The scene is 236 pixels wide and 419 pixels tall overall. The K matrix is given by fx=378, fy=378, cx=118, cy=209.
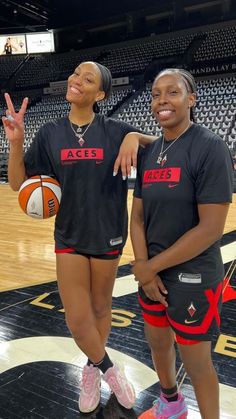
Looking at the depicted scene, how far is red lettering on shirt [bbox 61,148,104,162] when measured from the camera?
1.56 metres

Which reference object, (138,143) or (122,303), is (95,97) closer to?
(138,143)

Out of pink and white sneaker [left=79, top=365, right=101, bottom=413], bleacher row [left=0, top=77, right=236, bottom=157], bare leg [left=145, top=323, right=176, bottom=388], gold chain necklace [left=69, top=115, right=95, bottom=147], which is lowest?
pink and white sneaker [left=79, top=365, right=101, bottom=413]

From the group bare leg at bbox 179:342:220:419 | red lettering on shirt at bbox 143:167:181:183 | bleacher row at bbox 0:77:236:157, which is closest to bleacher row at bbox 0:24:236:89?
bleacher row at bbox 0:77:236:157

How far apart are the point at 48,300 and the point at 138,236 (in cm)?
184

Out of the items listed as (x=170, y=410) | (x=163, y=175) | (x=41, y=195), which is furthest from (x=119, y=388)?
(x=163, y=175)

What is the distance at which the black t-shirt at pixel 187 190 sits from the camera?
118cm

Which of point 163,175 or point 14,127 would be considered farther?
point 14,127

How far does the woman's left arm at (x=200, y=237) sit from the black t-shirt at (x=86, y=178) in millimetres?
443

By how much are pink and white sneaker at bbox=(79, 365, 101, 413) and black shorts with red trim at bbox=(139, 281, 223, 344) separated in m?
0.67

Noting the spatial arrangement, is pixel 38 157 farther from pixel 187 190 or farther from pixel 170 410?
pixel 170 410

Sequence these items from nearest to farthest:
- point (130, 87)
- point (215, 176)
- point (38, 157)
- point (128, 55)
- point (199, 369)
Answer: point (215, 176) → point (199, 369) → point (38, 157) → point (130, 87) → point (128, 55)

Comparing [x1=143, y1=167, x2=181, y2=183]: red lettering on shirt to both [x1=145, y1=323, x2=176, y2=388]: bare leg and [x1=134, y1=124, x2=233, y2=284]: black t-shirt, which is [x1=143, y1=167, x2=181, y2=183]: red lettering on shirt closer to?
[x1=134, y1=124, x2=233, y2=284]: black t-shirt

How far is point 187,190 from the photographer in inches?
48.2

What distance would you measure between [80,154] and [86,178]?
10cm
